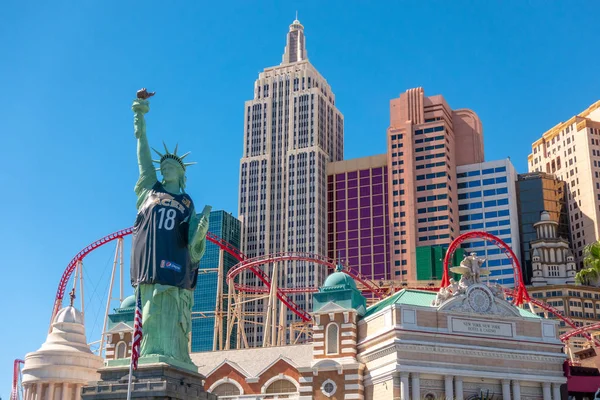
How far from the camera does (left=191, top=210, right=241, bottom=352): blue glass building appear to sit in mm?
135500

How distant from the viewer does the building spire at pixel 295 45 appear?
524ft

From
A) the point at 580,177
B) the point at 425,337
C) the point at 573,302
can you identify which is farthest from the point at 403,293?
the point at 580,177

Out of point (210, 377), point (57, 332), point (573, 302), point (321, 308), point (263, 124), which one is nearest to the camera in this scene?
point (321, 308)

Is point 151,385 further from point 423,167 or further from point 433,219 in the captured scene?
point 423,167

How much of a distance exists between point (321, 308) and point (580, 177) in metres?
102

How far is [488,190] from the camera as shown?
136 m

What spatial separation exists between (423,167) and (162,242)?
93.4 meters

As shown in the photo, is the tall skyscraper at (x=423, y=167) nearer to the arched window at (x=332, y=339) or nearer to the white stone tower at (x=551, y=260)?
the white stone tower at (x=551, y=260)

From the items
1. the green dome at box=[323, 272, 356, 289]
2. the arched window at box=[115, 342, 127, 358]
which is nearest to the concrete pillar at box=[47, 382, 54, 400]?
the arched window at box=[115, 342, 127, 358]

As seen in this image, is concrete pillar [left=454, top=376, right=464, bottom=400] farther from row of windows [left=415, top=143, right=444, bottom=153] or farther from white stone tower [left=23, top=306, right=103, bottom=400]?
row of windows [left=415, top=143, right=444, bottom=153]

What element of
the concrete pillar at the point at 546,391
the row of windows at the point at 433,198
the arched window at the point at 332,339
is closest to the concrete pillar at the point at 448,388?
the concrete pillar at the point at 546,391

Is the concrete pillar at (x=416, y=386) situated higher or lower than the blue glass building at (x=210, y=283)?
lower

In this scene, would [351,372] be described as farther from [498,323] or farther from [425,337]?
[498,323]

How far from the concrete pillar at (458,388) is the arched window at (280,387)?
10.8 meters
